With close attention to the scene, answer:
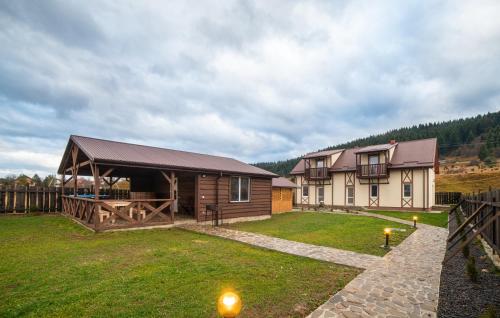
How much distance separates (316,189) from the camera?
1099 inches

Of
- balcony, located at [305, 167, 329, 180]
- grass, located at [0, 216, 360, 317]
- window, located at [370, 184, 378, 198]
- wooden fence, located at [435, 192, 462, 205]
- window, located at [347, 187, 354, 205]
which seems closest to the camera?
grass, located at [0, 216, 360, 317]

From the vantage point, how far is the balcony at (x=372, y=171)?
22422 millimetres

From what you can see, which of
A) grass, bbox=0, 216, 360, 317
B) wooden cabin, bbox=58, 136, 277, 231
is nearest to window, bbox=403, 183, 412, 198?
wooden cabin, bbox=58, 136, 277, 231

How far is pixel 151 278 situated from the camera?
15.1 feet

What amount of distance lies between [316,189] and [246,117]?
1284 cm

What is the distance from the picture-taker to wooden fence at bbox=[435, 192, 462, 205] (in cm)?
2455

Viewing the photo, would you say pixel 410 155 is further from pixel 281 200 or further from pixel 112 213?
pixel 112 213

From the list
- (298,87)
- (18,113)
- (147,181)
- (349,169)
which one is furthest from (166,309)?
(18,113)

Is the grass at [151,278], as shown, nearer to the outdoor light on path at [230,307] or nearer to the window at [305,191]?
the outdoor light on path at [230,307]

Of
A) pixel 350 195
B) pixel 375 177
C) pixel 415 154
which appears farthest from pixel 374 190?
pixel 415 154

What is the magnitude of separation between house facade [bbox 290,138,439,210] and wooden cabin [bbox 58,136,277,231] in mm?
12667

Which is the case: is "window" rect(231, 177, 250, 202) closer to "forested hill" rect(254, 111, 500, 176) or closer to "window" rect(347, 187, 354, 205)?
"window" rect(347, 187, 354, 205)

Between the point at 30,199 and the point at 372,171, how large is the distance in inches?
1023

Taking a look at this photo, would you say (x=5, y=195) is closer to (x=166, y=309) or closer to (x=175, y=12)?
(x=175, y=12)
